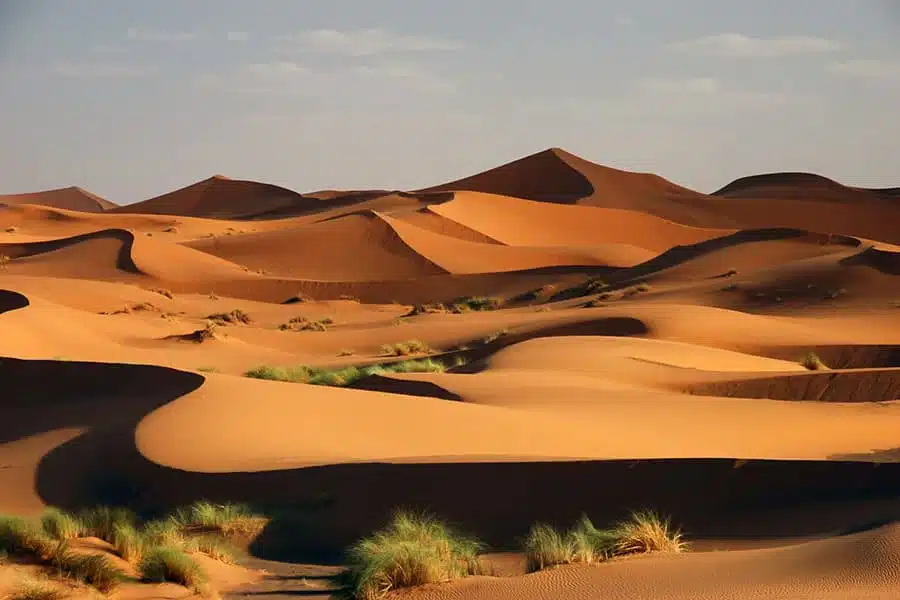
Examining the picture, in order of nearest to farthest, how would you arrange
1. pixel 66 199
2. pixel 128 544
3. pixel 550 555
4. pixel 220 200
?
pixel 550 555 → pixel 128 544 → pixel 220 200 → pixel 66 199

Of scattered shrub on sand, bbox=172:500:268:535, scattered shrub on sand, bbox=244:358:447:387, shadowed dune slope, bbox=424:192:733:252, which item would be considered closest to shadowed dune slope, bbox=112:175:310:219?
shadowed dune slope, bbox=424:192:733:252

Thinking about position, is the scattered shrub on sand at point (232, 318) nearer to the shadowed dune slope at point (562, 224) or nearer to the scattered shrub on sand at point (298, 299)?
the scattered shrub on sand at point (298, 299)

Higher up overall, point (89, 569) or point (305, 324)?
point (89, 569)

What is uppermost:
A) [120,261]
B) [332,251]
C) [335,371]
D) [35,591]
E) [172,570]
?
[332,251]

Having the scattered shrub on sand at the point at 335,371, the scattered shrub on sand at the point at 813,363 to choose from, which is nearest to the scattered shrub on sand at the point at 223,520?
the scattered shrub on sand at the point at 335,371

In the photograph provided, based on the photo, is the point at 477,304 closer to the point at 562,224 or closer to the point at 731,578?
the point at 731,578

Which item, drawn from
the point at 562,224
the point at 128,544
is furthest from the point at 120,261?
the point at 128,544

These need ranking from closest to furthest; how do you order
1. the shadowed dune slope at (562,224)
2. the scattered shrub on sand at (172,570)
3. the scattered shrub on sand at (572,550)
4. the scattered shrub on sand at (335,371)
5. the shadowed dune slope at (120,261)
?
1. the scattered shrub on sand at (572,550)
2. the scattered shrub on sand at (172,570)
3. the scattered shrub on sand at (335,371)
4. the shadowed dune slope at (120,261)
5. the shadowed dune slope at (562,224)

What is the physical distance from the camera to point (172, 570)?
7816 millimetres

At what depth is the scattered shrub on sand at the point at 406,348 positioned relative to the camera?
26625mm

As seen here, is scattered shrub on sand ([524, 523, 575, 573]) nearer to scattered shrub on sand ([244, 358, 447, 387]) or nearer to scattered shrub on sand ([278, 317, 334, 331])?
scattered shrub on sand ([244, 358, 447, 387])

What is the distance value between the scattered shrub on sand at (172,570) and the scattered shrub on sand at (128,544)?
0.41 meters

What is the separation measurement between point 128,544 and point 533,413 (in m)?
7.06

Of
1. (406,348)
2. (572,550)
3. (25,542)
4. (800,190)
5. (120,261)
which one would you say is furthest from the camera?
(800,190)
